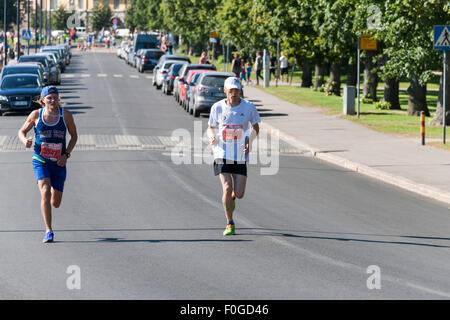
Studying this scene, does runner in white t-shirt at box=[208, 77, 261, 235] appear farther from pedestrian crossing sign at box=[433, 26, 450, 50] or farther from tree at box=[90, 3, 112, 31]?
tree at box=[90, 3, 112, 31]

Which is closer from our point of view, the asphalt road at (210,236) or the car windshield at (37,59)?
the asphalt road at (210,236)

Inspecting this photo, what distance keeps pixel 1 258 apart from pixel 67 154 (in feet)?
5.53

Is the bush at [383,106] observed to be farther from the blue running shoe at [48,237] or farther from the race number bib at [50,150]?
the blue running shoe at [48,237]

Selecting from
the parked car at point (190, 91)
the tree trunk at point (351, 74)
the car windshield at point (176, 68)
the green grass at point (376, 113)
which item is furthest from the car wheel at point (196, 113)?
the tree trunk at point (351, 74)

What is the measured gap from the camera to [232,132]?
11.0m

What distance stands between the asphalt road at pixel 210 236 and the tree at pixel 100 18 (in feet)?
528

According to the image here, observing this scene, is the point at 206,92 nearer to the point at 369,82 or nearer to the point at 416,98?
the point at 416,98

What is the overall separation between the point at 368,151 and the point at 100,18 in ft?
530

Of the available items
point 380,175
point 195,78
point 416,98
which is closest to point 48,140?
point 380,175

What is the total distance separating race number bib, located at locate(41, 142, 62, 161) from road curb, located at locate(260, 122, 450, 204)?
6.84 m

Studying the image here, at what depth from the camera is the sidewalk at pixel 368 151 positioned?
16.8m

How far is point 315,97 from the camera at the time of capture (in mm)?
40625
